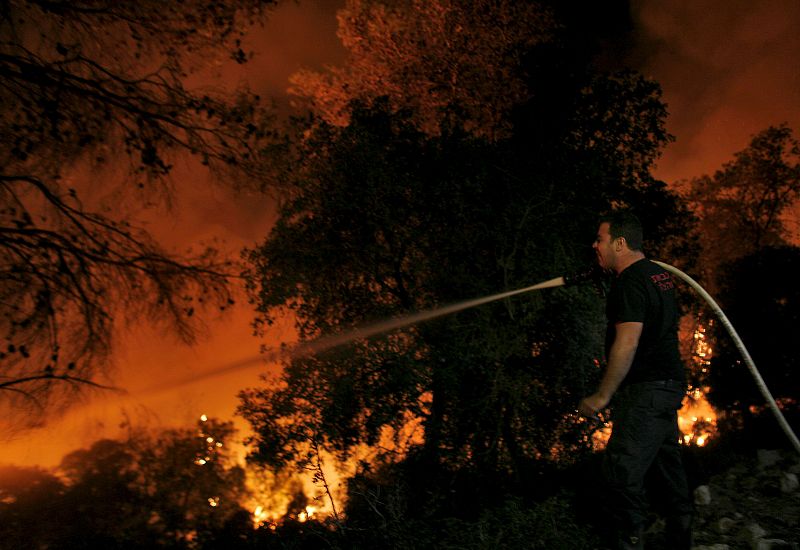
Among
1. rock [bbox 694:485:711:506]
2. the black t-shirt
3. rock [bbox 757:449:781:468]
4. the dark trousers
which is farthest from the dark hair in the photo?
rock [bbox 757:449:781:468]

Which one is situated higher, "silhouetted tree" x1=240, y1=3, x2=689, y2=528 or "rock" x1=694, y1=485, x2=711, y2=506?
"silhouetted tree" x1=240, y1=3, x2=689, y2=528

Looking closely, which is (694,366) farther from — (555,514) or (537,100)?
(555,514)

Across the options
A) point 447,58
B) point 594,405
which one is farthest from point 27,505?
point 594,405

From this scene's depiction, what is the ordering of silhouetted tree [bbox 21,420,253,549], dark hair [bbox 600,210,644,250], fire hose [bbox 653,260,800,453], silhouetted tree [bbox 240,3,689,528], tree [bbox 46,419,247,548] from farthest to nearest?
tree [bbox 46,419,247,548] < silhouetted tree [bbox 21,420,253,549] < silhouetted tree [bbox 240,3,689,528] < fire hose [bbox 653,260,800,453] < dark hair [bbox 600,210,644,250]

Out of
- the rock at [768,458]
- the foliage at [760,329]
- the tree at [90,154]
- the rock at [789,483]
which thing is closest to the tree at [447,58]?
the tree at [90,154]

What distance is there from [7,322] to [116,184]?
2715 mm

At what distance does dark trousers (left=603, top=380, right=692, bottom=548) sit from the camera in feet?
12.8

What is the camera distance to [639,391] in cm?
402

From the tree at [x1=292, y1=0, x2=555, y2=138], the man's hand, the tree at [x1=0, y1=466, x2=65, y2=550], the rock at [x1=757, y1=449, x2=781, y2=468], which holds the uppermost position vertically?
the tree at [x1=292, y1=0, x2=555, y2=138]

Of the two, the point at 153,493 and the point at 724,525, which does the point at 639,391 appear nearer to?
the point at 724,525

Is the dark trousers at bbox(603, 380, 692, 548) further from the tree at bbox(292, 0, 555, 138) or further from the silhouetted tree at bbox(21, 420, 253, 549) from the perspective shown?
the tree at bbox(292, 0, 555, 138)

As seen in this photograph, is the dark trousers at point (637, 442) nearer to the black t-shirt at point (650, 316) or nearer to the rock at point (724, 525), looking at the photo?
the black t-shirt at point (650, 316)

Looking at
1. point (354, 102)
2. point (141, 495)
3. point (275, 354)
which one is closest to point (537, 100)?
point (354, 102)

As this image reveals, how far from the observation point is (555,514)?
5.11 metres
